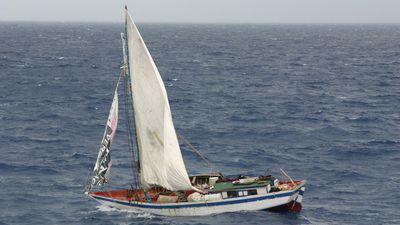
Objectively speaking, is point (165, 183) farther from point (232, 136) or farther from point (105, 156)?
point (232, 136)

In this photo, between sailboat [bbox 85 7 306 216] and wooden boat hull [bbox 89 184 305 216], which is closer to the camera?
sailboat [bbox 85 7 306 216]

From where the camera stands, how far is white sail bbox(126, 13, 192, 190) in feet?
155

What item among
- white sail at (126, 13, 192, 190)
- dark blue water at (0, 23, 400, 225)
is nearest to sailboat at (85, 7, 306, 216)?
white sail at (126, 13, 192, 190)

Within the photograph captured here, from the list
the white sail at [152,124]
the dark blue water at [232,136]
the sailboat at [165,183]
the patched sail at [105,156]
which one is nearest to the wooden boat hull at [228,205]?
the sailboat at [165,183]

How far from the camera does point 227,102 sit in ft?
350

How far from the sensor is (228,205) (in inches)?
2028

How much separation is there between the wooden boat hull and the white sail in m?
1.64

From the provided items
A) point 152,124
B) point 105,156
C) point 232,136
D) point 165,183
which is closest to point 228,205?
point 165,183

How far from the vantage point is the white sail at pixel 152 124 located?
47375 mm

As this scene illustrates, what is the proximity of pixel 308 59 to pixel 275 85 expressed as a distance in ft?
222

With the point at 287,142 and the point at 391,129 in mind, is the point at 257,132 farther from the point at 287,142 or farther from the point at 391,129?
the point at 391,129

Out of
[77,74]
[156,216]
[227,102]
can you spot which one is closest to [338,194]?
[156,216]

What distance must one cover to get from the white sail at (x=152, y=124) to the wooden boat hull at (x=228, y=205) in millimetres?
1645

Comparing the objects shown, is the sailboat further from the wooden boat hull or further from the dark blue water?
the dark blue water
